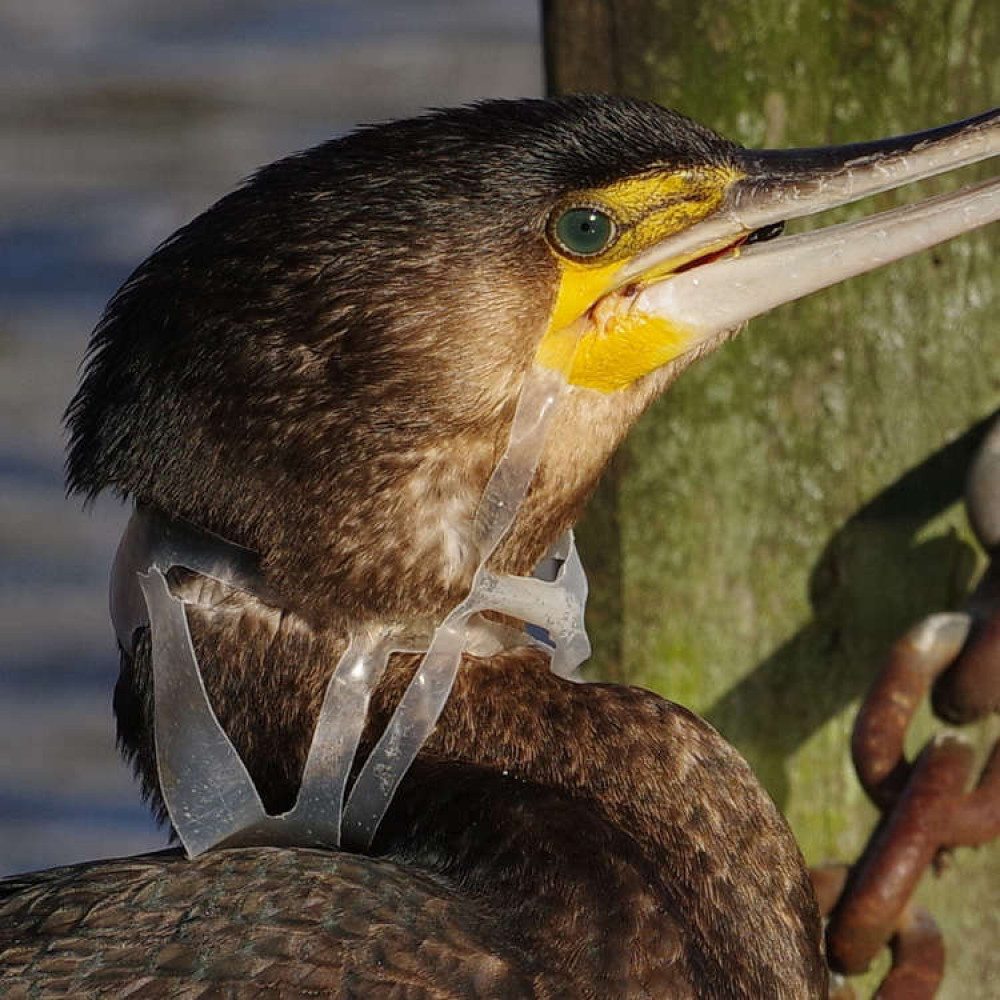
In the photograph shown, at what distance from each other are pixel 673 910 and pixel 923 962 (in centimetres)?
80

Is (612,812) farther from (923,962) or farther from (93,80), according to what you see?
(93,80)

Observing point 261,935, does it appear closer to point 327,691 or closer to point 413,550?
point 327,691

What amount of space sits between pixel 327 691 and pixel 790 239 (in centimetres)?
76

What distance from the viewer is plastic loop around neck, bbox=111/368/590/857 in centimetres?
261

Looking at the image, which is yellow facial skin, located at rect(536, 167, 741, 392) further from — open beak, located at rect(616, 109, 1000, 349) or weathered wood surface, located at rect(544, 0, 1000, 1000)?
weathered wood surface, located at rect(544, 0, 1000, 1000)

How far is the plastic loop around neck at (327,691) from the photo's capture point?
2.61m

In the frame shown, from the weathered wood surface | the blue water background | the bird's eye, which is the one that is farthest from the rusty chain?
the blue water background

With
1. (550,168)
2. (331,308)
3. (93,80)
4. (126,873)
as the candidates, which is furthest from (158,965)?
(93,80)

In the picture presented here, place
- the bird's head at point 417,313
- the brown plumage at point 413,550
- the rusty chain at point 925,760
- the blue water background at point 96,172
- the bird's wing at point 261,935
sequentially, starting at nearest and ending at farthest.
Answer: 1. the bird's wing at point 261,935
2. the brown plumage at point 413,550
3. the bird's head at point 417,313
4. the rusty chain at point 925,760
5. the blue water background at point 96,172

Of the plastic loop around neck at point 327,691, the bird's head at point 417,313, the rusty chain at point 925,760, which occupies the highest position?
the bird's head at point 417,313

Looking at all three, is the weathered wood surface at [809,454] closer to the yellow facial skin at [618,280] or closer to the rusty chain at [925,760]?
the rusty chain at [925,760]

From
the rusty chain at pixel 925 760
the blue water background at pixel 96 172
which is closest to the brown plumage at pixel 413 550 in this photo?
the rusty chain at pixel 925 760

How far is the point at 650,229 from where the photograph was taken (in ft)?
8.69

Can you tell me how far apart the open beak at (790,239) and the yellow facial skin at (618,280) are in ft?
0.04
